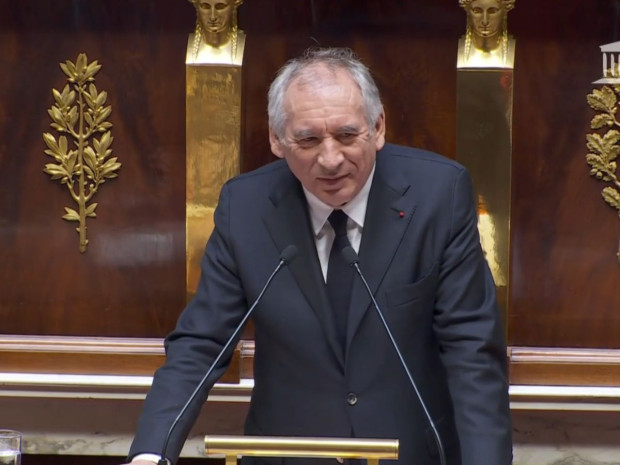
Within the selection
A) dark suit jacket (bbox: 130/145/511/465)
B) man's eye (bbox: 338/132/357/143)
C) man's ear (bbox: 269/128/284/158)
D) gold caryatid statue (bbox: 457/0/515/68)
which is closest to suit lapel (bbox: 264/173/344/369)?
dark suit jacket (bbox: 130/145/511/465)

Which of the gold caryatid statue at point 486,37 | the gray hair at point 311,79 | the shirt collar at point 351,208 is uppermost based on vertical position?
the gold caryatid statue at point 486,37

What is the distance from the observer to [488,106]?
2.99 m

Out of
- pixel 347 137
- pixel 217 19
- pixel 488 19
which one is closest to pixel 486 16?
pixel 488 19

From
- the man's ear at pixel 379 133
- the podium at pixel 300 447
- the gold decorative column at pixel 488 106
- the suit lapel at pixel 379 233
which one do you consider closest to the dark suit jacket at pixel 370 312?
the suit lapel at pixel 379 233

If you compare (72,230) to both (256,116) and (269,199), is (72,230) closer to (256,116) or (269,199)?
(256,116)

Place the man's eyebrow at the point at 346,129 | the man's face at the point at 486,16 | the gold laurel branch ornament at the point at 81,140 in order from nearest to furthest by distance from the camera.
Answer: the man's eyebrow at the point at 346,129 < the man's face at the point at 486,16 < the gold laurel branch ornament at the point at 81,140

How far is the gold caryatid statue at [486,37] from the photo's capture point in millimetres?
2959

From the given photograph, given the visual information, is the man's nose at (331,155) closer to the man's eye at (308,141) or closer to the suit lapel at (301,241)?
the man's eye at (308,141)

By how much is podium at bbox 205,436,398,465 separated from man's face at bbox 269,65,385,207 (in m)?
0.58

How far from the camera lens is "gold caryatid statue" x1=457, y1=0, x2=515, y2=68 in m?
2.96

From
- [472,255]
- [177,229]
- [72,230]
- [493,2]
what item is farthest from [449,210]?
[72,230]

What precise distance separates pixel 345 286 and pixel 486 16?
3.36ft

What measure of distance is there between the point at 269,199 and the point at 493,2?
0.95 m

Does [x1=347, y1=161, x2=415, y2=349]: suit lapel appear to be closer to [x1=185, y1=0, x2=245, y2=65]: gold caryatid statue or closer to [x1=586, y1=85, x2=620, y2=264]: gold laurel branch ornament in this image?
[x1=185, y1=0, x2=245, y2=65]: gold caryatid statue
